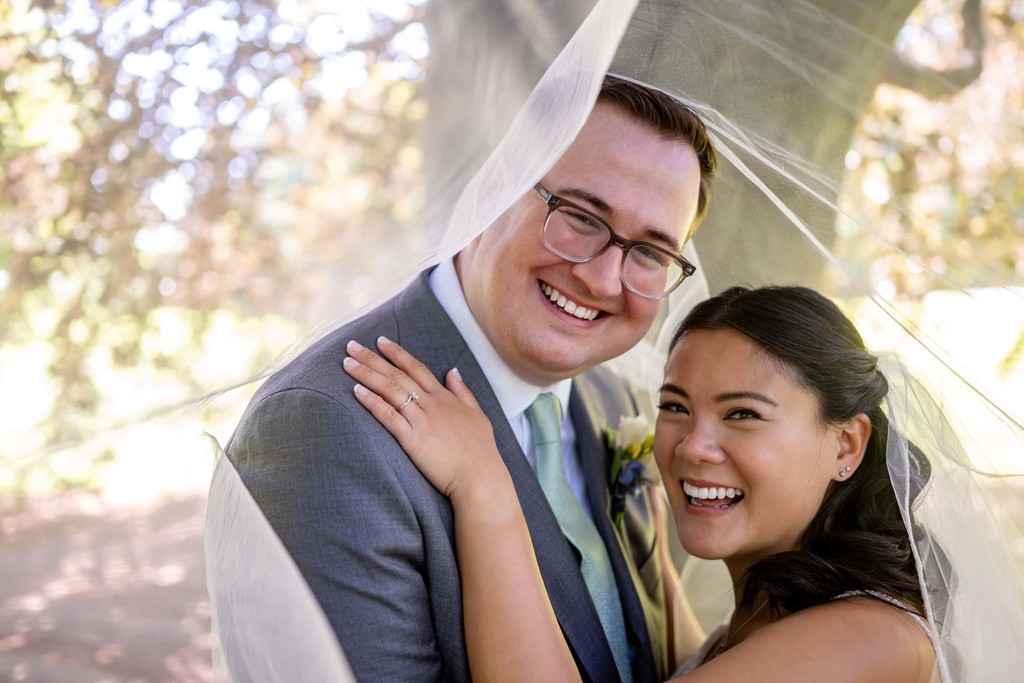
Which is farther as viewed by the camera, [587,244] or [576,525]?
[576,525]

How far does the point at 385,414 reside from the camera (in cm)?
212

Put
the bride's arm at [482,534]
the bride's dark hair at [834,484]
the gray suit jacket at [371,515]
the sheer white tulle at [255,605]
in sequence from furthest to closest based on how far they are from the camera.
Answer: the bride's dark hair at [834,484] < the bride's arm at [482,534] < the gray suit jacket at [371,515] < the sheer white tulle at [255,605]

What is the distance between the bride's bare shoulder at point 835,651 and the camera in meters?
2.20

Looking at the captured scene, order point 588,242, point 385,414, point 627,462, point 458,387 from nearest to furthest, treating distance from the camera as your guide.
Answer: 1. point 385,414
2. point 458,387
3. point 588,242
4. point 627,462

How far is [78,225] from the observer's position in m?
1.33

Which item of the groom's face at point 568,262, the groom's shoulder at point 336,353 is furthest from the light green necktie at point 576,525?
the groom's shoulder at point 336,353

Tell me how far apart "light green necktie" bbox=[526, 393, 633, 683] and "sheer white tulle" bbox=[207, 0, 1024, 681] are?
820 millimetres

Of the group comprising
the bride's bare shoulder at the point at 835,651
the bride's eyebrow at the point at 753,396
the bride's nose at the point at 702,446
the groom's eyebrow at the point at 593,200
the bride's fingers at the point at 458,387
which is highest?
the groom's eyebrow at the point at 593,200

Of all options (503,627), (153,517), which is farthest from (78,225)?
(503,627)

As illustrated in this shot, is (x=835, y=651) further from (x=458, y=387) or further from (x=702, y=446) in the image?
(x=458, y=387)

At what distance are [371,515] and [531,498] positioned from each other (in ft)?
1.88

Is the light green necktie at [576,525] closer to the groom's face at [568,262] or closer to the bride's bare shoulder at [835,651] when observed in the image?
the groom's face at [568,262]

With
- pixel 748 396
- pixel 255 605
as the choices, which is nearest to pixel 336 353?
pixel 255 605

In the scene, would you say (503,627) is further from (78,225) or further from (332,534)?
(78,225)
